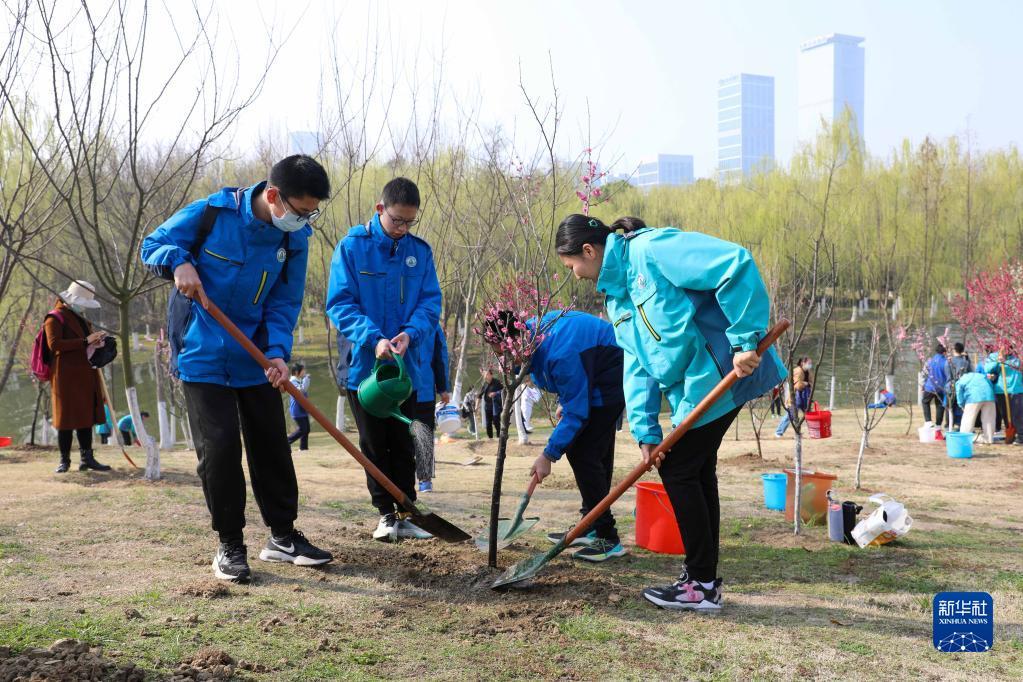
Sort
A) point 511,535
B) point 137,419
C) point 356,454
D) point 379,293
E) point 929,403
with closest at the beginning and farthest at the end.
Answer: point 356,454 < point 511,535 < point 379,293 < point 137,419 < point 929,403

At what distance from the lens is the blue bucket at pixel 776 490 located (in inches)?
216

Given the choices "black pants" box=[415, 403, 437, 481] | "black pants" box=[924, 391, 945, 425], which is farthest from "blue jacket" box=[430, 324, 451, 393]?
"black pants" box=[924, 391, 945, 425]

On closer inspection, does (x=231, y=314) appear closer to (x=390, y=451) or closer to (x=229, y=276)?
(x=229, y=276)

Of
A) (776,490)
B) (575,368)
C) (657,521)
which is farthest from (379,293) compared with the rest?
(776,490)

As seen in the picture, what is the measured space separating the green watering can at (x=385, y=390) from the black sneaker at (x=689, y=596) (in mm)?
1428

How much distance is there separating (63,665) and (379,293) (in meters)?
2.34

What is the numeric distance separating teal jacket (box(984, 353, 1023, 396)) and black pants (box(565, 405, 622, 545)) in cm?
897

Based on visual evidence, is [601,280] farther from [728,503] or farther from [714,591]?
[728,503]

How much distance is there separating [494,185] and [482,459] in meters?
5.12

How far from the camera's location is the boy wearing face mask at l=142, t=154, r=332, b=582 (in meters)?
3.43

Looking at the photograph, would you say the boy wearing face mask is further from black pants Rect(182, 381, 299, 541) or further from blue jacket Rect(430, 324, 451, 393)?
blue jacket Rect(430, 324, 451, 393)

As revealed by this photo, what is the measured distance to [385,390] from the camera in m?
3.90

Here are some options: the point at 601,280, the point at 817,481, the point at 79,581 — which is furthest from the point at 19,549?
the point at 817,481

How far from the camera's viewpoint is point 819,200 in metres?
28.6
